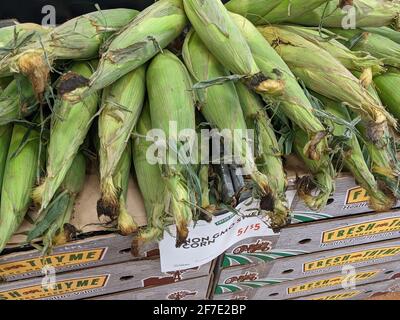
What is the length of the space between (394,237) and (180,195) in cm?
87

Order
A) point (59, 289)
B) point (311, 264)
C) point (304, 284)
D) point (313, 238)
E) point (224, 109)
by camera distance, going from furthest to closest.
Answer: point (304, 284) < point (311, 264) < point (313, 238) < point (59, 289) < point (224, 109)

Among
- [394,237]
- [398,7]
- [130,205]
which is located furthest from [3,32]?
[394,237]

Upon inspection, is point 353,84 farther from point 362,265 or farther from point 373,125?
point 362,265

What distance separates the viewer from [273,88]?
2.62ft

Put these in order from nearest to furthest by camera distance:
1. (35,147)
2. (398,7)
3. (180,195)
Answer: (180,195), (35,147), (398,7)

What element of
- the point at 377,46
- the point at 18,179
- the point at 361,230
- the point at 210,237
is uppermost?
the point at 377,46

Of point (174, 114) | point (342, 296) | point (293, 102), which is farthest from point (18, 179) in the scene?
point (342, 296)

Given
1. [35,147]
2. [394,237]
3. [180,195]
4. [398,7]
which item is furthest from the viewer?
[394,237]

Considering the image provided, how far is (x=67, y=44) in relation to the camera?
2.77 ft

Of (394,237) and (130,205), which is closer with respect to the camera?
(130,205)

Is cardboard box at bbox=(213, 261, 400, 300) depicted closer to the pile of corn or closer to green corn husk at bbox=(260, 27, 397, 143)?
the pile of corn

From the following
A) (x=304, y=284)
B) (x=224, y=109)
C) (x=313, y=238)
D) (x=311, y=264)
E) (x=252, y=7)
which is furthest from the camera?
(x=304, y=284)

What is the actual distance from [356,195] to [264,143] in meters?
0.36

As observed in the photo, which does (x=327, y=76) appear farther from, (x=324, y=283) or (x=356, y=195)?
(x=324, y=283)
